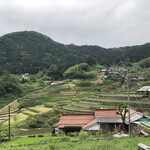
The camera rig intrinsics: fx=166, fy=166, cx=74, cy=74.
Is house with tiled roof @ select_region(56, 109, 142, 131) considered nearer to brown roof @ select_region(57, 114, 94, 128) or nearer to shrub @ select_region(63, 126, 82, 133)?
brown roof @ select_region(57, 114, 94, 128)

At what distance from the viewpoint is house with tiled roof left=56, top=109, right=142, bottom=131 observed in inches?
874

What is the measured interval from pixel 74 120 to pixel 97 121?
396 cm

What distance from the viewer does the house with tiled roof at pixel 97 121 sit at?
2219 centimetres

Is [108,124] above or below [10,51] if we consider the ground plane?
below

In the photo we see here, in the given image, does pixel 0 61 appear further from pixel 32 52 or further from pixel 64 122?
pixel 64 122

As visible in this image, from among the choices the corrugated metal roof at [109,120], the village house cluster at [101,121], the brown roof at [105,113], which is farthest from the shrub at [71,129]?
the brown roof at [105,113]

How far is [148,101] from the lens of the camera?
31312mm

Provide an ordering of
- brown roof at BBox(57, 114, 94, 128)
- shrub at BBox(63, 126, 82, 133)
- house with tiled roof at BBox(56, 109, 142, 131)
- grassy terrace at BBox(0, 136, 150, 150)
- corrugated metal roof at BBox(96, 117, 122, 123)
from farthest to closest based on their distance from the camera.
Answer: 1. brown roof at BBox(57, 114, 94, 128)
2. shrub at BBox(63, 126, 82, 133)
3. house with tiled roof at BBox(56, 109, 142, 131)
4. corrugated metal roof at BBox(96, 117, 122, 123)
5. grassy terrace at BBox(0, 136, 150, 150)

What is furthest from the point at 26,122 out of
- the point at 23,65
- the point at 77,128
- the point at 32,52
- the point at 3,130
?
the point at 32,52

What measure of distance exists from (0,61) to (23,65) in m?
19.8

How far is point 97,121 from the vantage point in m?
22.1

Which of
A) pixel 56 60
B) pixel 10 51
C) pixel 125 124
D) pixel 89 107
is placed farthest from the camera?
pixel 56 60

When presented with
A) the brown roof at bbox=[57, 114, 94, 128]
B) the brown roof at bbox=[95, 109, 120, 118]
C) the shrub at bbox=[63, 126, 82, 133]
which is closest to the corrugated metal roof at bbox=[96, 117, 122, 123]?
the brown roof at bbox=[95, 109, 120, 118]

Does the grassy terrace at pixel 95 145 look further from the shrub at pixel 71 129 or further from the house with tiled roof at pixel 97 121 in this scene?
the house with tiled roof at pixel 97 121
